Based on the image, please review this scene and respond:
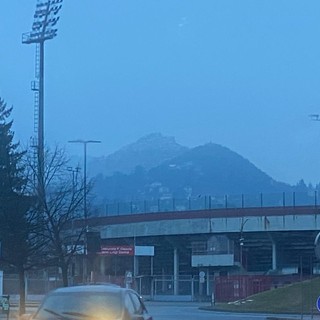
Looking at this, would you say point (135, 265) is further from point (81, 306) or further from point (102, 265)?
point (81, 306)

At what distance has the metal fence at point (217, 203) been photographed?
93812 mm

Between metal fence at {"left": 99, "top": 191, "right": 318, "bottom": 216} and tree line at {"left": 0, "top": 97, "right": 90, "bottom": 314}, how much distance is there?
46.0 metres

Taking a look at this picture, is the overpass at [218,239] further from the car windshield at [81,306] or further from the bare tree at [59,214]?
the car windshield at [81,306]

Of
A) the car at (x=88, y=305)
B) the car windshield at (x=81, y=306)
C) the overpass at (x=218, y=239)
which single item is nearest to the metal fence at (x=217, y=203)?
the overpass at (x=218, y=239)

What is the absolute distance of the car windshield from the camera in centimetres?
1377

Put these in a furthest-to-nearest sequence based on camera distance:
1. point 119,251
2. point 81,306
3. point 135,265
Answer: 1. point 135,265
2. point 119,251
3. point 81,306

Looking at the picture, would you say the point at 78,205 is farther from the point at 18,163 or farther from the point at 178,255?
the point at 178,255

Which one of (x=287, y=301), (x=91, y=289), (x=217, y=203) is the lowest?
(x=287, y=301)

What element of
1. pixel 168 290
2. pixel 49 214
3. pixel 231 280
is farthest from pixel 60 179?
pixel 168 290

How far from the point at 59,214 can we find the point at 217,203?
60074 millimetres

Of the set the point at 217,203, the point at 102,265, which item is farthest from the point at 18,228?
the point at 217,203

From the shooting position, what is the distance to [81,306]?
14.0m

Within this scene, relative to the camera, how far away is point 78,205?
1620 inches

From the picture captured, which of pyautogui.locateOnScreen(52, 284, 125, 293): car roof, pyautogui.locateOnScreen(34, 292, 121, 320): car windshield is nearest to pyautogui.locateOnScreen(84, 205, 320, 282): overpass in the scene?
pyautogui.locateOnScreen(52, 284, 125, 293): car roof
